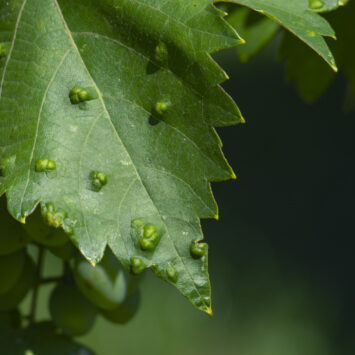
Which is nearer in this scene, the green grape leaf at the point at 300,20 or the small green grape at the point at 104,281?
the green grape leaf at the point at 300,20

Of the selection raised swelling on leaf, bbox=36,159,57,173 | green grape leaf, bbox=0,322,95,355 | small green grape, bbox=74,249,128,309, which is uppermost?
raised swelling on leaf, bbox=36,159,57,173

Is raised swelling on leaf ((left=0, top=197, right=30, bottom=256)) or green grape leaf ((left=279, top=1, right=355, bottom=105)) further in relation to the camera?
green grape leaf ((left=279, top=1, right=355, bottom=105))

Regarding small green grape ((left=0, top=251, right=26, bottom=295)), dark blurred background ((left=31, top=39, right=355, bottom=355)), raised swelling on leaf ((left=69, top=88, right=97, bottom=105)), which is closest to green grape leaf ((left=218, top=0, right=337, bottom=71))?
raised swelling on leaf ((left=69, top=88, right=97, bottom=105))

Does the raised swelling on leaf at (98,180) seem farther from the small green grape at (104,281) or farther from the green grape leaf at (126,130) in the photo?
the small green grape at (104,281)

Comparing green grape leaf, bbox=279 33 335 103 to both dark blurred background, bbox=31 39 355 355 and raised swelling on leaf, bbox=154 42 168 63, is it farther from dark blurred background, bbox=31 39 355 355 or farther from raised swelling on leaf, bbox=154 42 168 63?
dark blurred background, bbox=31 39 355 355

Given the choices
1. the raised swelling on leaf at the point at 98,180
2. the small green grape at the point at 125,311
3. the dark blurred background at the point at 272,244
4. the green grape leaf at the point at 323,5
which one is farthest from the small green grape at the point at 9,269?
the dark blurred background at the point at 272,244

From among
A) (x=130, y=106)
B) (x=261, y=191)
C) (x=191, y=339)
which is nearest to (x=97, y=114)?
(x=130, y=106)

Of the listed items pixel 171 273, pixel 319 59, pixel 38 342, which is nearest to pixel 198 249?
pixel 171 273

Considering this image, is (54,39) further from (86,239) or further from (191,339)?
(191,339)
